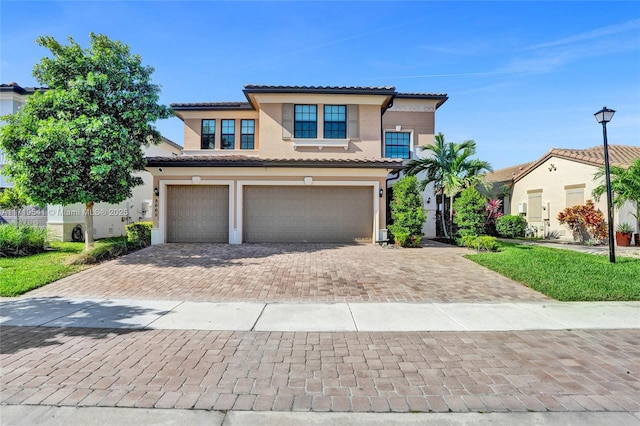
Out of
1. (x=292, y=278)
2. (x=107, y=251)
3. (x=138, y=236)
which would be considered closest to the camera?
(x=292, y=278)

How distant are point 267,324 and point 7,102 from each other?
19292mm

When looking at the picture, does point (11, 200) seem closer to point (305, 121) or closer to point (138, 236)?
point (138, 236)

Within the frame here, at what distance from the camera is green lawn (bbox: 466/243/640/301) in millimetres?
7062

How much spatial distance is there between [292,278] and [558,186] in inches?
687

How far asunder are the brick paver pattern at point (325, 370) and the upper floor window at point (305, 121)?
11.9m

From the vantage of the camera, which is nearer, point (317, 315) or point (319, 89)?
point (317, 315)

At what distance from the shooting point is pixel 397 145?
18781 mm

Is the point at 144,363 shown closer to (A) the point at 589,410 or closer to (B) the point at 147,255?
(A) the point at 589,410

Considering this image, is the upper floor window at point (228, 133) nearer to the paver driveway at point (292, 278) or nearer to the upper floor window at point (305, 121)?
the upper floor window at point (305, 121)

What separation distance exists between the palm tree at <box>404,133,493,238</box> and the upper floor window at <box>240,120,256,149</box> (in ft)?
27.2

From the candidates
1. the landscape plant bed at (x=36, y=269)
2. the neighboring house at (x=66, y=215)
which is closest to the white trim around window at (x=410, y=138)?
the neighboring house at (x=66, y=215)

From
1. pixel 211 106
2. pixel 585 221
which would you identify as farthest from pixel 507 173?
pixel 211 106

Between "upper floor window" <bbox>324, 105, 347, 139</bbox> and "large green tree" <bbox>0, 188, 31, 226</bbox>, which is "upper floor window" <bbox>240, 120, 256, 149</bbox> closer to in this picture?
"upper floor window" <bbox>324, 105, 347, 139</bbox>

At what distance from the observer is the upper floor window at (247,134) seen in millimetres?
17609
